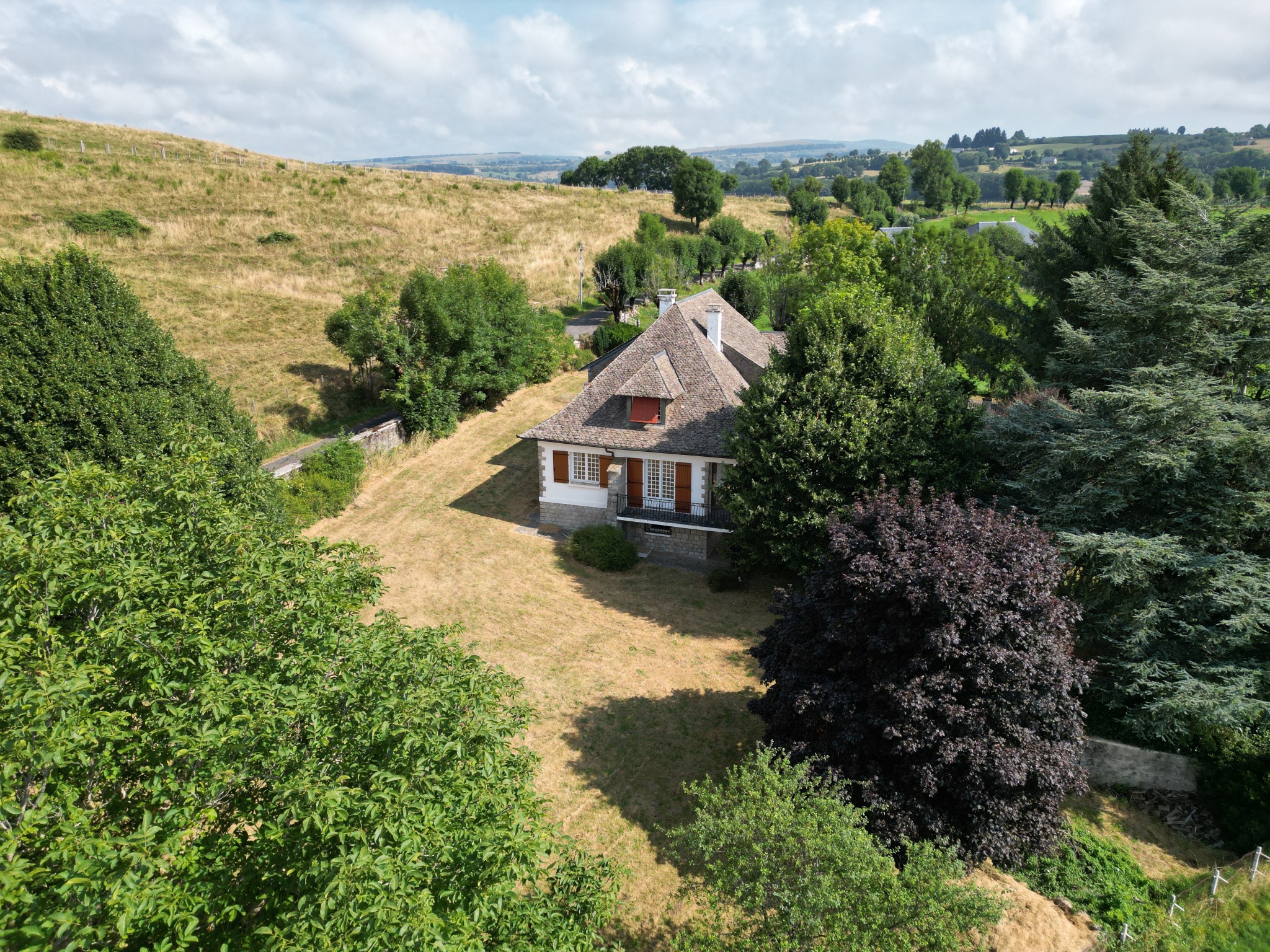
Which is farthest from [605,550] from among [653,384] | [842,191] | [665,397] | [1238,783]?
[842,191]

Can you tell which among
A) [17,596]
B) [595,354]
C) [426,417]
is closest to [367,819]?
[17,596]

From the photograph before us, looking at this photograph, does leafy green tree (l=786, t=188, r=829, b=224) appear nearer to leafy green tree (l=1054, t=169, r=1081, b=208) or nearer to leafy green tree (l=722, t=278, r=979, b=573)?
leafy green tree (l=1054, t=169, r=1081, b=208)

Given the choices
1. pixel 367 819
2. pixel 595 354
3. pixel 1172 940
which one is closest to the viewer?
pixel 367 819

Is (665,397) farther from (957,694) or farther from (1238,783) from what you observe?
(1238,783)

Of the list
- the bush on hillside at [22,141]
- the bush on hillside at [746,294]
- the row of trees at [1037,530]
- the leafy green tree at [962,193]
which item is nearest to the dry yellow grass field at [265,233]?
the bush on hillside at [22,141]

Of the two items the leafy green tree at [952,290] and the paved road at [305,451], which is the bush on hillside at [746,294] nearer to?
the leafy green tree at [952,290]

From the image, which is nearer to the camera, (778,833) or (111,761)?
(111,761)

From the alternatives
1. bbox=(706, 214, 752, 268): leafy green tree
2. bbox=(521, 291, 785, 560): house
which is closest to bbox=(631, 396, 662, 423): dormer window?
bbox=(521, 291, 785, 560): house

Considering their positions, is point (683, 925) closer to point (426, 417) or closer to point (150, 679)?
point (150, 679)
